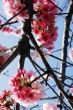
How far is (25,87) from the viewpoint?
3.94m

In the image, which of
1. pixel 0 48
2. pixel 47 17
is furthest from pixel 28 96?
pixel 0 48

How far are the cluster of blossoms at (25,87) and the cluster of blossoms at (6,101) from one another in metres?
0.67

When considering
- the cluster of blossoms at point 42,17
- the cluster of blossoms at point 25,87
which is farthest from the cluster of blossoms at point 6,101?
the cluster of blossoms at point 42,17

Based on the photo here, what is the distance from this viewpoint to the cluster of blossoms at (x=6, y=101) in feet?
15.3

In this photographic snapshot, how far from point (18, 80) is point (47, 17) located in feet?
3.33

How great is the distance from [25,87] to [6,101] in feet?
2.96

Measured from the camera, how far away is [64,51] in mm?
5926

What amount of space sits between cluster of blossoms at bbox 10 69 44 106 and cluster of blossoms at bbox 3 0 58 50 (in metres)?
0.78

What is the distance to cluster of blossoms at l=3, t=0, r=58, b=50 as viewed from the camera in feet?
14.9

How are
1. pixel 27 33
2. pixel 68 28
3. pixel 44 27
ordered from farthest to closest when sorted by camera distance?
pixel 68 28, pixel 44 27, pixel 27 33

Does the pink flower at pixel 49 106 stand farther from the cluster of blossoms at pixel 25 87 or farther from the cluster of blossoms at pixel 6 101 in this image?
the cluster of blossoms at pixel 25 87

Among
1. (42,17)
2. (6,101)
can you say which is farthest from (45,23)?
(6,101)

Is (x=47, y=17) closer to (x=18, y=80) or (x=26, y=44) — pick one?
(x=26, y=44)

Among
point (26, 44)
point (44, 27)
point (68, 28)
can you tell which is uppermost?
point (68, 28)
